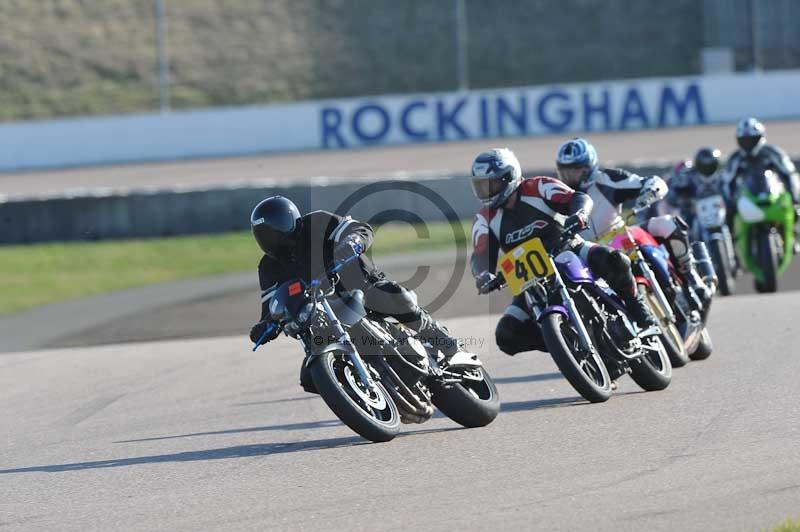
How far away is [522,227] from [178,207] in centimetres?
1420

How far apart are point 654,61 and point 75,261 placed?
90.7 feet

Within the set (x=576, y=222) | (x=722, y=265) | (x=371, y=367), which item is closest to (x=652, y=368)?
(x=576, y=222)

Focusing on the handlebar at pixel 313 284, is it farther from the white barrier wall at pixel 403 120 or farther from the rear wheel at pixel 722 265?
the white barrier wall at pixel 403 120

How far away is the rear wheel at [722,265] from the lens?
1336cm

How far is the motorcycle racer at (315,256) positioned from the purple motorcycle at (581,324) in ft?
2.21

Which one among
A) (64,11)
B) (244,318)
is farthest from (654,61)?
(244,318)

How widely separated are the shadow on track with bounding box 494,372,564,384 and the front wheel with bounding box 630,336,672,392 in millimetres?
1002

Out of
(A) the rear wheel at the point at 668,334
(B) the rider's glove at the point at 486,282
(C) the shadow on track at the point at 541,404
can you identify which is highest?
(B) the rider's glove at the point at 486,282

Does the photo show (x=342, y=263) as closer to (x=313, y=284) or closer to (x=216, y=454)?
(x=313, y=284)

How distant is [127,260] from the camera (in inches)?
790

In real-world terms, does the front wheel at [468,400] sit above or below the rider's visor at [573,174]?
below

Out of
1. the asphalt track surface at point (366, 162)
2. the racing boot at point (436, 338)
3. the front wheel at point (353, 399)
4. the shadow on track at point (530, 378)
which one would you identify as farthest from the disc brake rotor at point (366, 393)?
the asphalt track surface at point (366, 162)

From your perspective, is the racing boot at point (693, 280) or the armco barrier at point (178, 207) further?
the armco barrier at point (178, 207)

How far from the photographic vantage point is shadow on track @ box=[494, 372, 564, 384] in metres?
9.48
